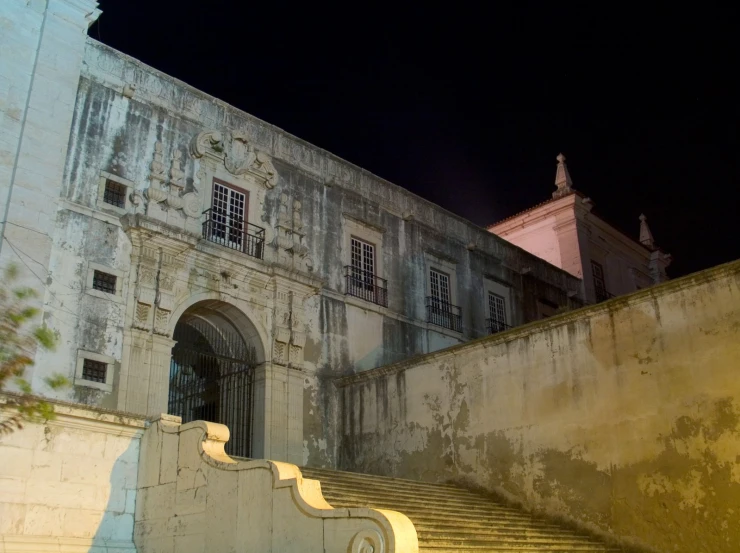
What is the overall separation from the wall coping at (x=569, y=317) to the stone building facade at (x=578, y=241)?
46.5ft

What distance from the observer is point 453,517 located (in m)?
11.0

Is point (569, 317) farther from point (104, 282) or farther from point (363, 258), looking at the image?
point (104, 282)

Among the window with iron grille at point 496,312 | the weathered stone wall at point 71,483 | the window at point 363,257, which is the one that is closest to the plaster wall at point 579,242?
the window with iron grille at point 496,312

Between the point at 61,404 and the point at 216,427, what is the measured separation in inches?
71.3

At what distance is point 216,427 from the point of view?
895 cm

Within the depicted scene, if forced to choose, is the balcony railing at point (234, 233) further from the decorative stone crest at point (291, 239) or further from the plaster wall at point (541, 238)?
the plaster wall at point (541, 238)

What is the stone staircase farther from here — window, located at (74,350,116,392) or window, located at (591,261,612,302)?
window, located at (591,261,612,302)

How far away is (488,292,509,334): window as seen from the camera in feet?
74.4

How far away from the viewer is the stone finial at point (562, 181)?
29.5 m

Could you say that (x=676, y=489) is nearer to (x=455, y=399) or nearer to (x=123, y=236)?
(x=455, y=399)

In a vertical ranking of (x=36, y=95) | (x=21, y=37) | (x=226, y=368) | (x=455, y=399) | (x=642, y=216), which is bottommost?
(x=455, y=399)

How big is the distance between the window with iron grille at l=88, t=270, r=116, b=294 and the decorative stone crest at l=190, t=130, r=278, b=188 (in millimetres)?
3747

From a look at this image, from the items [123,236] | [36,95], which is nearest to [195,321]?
[123,236]

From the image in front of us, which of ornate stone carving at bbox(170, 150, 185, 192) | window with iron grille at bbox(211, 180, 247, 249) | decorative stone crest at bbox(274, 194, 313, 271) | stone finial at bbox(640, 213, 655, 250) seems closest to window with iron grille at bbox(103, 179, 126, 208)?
ornate stone carving at bbox(170, 150, 185, 192)
